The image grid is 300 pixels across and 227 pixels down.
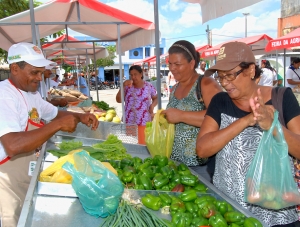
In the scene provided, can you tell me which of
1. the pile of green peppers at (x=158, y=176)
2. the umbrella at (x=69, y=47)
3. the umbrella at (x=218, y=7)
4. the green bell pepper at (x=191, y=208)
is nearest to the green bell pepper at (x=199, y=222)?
the green bell pepper at (x=191, y=208)

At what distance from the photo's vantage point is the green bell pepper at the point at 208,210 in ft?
5.92

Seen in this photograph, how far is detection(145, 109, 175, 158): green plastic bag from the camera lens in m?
2.84

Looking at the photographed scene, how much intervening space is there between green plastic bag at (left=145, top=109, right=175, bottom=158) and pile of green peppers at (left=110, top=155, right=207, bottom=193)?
21cm

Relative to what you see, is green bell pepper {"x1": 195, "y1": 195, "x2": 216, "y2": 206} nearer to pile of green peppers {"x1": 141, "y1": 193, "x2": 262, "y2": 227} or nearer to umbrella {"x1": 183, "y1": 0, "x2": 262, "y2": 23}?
pile of green peppers {"x1": 141, "y1": 193, "x2": 262, "y2": 227}

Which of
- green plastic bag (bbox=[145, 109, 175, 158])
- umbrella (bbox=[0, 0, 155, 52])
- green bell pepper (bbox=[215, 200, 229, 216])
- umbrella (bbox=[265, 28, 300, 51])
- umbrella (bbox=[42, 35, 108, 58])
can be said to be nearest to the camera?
green bell pepper (bbox=[215, 200, 229, 216])

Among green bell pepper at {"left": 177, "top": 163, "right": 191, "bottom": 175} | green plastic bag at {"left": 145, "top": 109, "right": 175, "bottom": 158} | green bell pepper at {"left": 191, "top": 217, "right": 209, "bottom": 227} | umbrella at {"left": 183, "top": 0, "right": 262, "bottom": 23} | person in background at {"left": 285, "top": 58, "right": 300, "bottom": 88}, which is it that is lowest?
green bell pepper at {"left": 191, "top": 217, "right": 209, "bottom": 227}

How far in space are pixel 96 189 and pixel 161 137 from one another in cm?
126

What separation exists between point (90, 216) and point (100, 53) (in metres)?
11.6

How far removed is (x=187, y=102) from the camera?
272 centimetres

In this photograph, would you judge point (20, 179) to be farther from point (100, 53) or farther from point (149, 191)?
point (100, 53)

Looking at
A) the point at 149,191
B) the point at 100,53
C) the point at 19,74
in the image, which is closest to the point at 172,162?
the point at 149,191

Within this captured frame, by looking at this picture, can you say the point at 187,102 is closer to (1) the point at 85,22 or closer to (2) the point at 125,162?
(2) the point at 125,162

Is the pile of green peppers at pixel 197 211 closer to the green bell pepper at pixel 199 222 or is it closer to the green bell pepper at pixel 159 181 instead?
the green bell pepper at pixel 199 222

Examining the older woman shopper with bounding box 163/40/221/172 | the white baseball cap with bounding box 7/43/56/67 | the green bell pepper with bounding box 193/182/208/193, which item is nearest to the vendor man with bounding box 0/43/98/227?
the white baseball cap with bounding box 7/43/56/67
